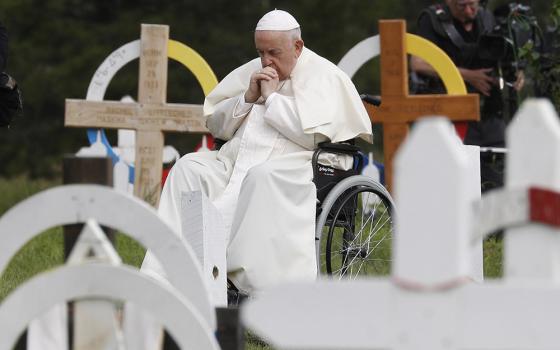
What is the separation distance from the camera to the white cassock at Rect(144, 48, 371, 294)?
A: 22.0 ft

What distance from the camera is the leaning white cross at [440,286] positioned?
2.91 meters

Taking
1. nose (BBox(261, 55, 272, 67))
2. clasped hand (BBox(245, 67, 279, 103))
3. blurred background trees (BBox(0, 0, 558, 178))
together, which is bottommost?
clasped hand (BBox(245, 67, 279, 103))

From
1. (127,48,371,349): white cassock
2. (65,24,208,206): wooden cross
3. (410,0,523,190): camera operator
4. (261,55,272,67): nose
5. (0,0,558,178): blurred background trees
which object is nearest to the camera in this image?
(127,48,371,349): white cassock

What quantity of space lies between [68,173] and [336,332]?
95 cm

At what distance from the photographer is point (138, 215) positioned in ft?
12.2

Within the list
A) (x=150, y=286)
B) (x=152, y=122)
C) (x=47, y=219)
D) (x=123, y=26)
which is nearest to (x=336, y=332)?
(x=150, y=286)

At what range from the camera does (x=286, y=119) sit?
7.15 metres

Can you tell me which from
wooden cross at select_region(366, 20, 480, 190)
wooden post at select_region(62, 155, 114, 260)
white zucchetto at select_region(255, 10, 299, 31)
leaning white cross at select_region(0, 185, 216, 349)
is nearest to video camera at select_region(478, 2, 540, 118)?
wooden cross at select_region(366, 20, 480, 190)

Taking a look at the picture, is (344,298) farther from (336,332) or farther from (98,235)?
(98,235)

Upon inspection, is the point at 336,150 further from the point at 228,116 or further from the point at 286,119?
the point at 228,116

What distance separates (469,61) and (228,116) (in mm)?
3663

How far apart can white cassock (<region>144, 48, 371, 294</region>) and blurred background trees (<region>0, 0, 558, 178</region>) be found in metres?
12.5

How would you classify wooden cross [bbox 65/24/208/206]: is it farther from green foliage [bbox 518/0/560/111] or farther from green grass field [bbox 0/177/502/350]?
green foliage [bbox 518/0/560/111]

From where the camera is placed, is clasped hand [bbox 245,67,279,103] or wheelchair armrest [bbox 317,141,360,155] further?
clasped hand [bbox 245,67,279,103]
